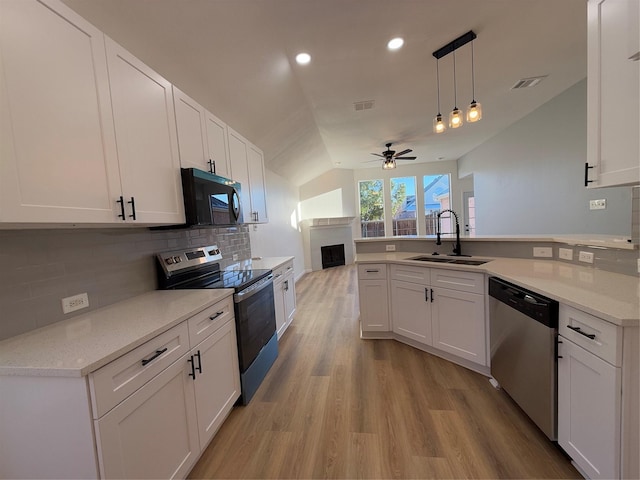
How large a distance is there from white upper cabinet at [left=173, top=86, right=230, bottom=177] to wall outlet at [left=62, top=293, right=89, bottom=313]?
1055 mm

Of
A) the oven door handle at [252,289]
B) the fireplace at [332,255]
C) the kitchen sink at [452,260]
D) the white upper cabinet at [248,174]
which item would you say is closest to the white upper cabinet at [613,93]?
the kitchen sink at [452,260]

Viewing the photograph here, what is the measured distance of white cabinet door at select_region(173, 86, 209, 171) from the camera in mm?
1954

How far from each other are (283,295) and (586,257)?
2.75 m

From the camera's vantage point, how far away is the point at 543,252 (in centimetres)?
229

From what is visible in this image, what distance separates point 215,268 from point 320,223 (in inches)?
197

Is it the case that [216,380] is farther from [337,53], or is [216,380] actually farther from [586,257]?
[337,53]

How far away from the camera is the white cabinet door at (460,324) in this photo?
7.09 ft

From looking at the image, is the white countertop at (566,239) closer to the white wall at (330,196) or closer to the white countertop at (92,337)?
the white countertop at (92,337)

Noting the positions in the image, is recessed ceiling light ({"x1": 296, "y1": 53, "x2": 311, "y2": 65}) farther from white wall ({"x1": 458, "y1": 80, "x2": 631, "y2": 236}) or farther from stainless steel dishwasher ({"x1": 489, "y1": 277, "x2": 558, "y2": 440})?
white wall ({"x1": 458, "y1": 80, "x2": 631, "y2": 236})

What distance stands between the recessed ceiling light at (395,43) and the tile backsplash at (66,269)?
2.69 m

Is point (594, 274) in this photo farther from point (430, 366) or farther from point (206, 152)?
point (206, 152)

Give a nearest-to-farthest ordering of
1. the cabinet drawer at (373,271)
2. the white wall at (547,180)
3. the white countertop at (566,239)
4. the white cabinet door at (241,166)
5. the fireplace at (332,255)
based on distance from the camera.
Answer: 1. the white countertop at (566,239)
2. the white cabinet door at (241,166)
3. the cabinet drawer at (373,271)
4. the white wall at (547,180)
5. the fireplace at (332,255)

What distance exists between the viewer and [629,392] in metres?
1.08

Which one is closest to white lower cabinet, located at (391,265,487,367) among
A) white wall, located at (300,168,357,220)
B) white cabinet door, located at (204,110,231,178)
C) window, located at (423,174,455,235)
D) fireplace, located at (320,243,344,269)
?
white cabinet door, located at (204,110,231,178)
